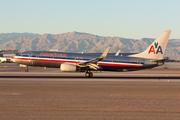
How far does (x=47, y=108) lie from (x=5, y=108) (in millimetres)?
2687

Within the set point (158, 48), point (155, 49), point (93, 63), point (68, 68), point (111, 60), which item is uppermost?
point (158, 48)

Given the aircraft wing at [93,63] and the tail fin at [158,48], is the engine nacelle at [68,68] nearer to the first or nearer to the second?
the aircraft wing at [93,63]

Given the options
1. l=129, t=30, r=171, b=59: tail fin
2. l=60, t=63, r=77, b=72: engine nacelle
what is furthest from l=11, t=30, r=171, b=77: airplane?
l=60, t=63, r=77, b=72: engine nacelle

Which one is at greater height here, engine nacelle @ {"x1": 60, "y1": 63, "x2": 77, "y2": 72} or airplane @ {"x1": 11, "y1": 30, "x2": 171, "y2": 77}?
airplane @ {"x1": 11, "y1": 30, "x2": 171, "y2": 77}

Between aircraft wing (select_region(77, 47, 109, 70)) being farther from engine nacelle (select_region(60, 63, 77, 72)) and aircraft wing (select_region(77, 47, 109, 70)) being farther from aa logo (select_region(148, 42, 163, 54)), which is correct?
aa logo (select_region(148, 42, 163, 54))

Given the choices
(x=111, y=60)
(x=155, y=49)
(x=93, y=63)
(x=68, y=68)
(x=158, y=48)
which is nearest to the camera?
(x=68, y=68)

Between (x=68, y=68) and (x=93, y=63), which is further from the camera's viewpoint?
(x=93, y=63)

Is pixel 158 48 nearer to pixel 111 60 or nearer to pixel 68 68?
pixel 111 60

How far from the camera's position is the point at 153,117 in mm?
12883

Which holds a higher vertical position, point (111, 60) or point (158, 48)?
point (158, 48)

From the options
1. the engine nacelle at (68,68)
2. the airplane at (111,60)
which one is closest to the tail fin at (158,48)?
the airplane at (111,60)

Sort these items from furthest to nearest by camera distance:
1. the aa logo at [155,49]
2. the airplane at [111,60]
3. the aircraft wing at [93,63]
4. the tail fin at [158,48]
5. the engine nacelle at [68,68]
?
the aa logo at [155,49] < the tail fin at [158,48] < the airplane at [111,60] < the aircraft wing at [93,63] < the engine nacelle at [68,68]

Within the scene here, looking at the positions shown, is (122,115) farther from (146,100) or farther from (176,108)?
(146,100)

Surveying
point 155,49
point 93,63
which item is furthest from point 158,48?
point 93,63
